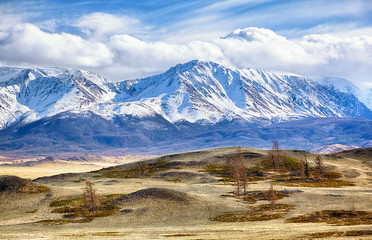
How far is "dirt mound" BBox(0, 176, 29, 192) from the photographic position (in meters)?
140

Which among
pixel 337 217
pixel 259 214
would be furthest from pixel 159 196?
pixel 337 217

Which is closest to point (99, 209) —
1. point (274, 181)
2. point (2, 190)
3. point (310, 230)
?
point (2, 190)

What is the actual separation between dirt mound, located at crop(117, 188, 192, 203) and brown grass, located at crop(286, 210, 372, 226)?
34318 mm

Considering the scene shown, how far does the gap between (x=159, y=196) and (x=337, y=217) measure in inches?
1879

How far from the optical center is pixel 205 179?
639ft

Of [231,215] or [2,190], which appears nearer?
[231,215]

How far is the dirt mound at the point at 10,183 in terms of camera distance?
461 ft

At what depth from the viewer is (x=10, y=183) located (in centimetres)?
14350

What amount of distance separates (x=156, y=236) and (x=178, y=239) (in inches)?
311

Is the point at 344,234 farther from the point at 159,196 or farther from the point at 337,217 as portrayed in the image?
the point at 159,196

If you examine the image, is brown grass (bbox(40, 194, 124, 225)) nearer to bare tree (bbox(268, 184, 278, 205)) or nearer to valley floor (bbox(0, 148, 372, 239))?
valley floor (bbox(0, 148, 372, 239))

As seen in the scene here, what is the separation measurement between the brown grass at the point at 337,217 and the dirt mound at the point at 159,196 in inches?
1351

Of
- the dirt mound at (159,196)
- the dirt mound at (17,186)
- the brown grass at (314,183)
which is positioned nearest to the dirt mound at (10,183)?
the dirt mound at (17,186)

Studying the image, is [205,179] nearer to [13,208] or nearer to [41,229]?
[13,208]
